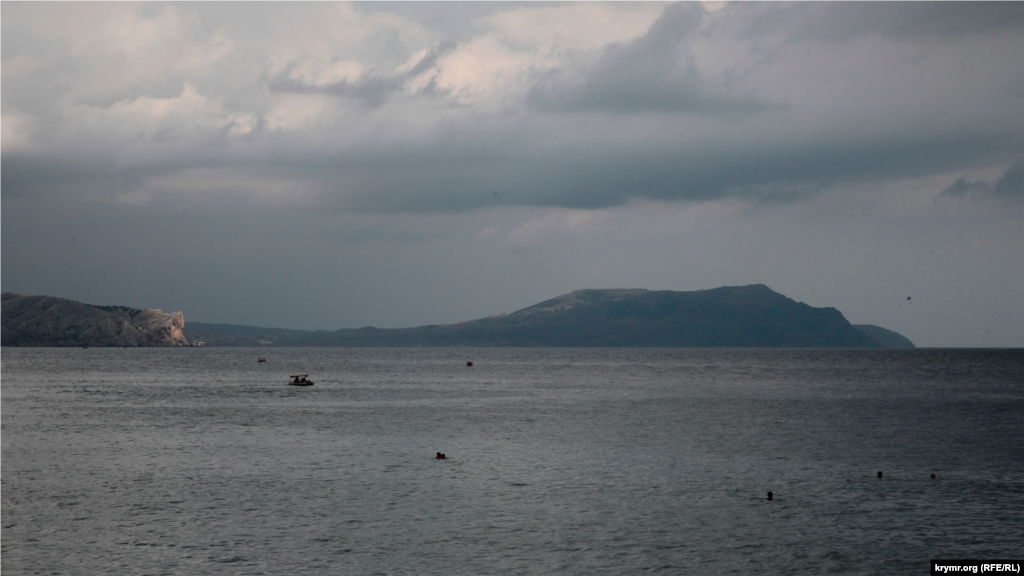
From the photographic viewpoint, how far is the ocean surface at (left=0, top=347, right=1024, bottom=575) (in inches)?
1101

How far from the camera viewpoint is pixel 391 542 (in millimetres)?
29766

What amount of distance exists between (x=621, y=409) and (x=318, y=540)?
6371cm

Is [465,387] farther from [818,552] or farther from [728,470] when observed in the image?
[818,552]

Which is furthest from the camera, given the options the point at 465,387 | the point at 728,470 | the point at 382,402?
the point at 465,387

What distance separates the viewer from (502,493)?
127ft

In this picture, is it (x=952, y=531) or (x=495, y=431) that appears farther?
(x=495, y=431)

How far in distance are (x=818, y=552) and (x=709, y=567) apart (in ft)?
16.2

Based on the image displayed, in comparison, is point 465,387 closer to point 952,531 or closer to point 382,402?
point 382,402

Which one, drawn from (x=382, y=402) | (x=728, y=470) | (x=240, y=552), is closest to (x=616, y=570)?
(x=240, y=552)

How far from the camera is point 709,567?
Result: 2692 centimetres

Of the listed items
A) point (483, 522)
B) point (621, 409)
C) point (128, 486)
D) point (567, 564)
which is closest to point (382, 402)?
point (621, 409)

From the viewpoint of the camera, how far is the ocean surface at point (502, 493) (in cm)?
2795

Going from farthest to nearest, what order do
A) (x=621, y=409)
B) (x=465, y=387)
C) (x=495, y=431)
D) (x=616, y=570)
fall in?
(x=465, y=387) < (x=621, y=409) < (x=495, y=431) < (x=616, y=570)

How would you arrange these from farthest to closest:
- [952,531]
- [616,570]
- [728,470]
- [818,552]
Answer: [728,470], [952,531], [818,552], [616,570]
